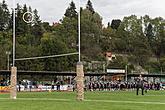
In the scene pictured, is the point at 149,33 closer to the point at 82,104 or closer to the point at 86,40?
the point at 86,40

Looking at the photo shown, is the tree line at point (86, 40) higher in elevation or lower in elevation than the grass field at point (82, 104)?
higher

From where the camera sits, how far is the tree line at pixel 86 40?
116375 mm

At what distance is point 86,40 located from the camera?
146375mm

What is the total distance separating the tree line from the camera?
116 metres

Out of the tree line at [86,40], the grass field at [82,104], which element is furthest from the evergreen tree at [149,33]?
the grass field at [82,104]

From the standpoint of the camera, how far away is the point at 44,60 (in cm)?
11294

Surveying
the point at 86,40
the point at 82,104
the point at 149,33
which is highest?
the point at 149,33

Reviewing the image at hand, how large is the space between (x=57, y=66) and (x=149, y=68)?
43720 mm

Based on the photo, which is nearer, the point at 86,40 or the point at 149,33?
the point at 86,40

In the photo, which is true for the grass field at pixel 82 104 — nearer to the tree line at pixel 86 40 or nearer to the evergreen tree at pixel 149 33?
the tree line at pixel 86 40

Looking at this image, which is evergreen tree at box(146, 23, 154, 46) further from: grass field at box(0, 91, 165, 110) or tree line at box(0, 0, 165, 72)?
grass field at box(0, 91, 165, 110)

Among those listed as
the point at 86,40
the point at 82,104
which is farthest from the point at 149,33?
the point at 82,104

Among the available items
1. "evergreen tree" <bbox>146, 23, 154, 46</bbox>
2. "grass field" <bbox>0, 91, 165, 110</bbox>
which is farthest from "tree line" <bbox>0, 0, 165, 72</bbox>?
"grass field" <bbox>0, 91, 165, 110</bbox>

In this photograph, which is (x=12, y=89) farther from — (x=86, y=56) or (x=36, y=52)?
(x=86, y=56)
